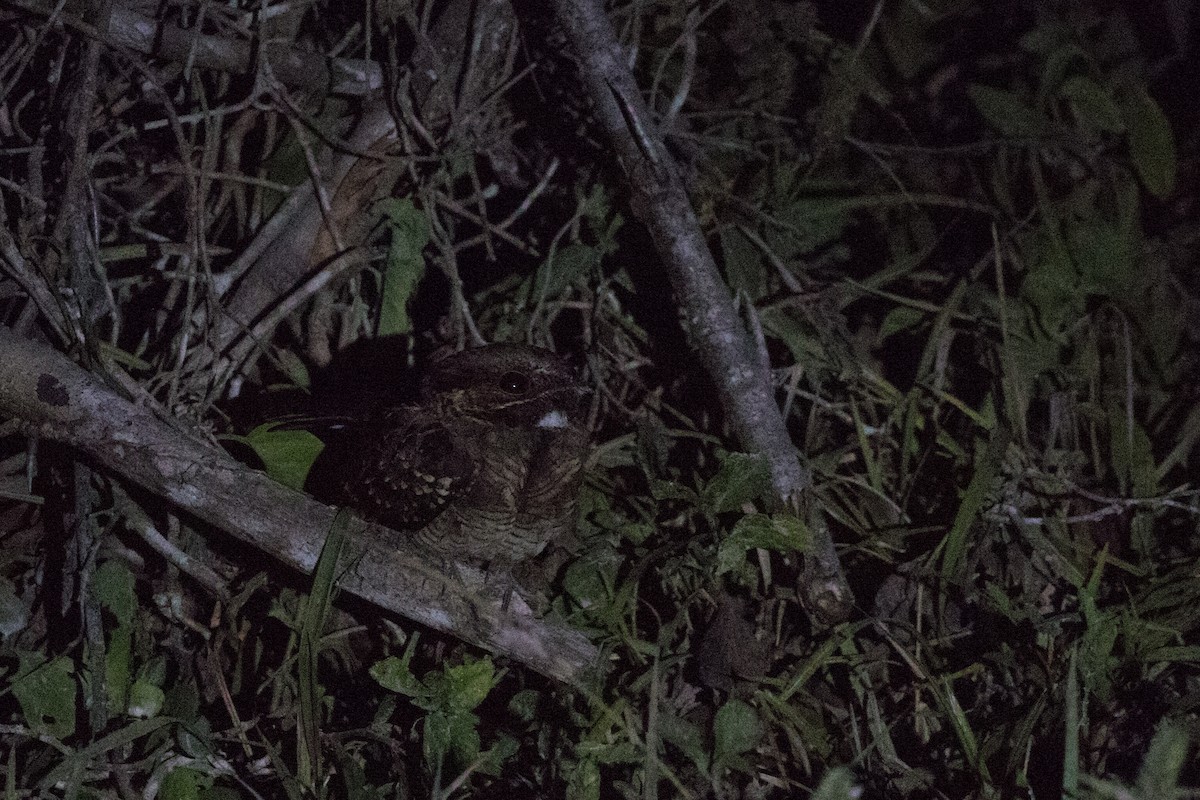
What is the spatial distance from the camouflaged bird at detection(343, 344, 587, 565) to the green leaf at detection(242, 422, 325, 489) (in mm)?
139

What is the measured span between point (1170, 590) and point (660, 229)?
5.78 feet

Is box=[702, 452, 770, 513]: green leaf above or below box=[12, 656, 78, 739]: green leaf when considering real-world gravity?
above

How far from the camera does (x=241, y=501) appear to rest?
2.64 m

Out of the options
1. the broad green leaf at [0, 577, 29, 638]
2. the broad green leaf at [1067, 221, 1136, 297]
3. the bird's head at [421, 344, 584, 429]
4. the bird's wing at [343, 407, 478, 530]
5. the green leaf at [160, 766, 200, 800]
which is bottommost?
the green leaf at [160, 766, 200, 800]

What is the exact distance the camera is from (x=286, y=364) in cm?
332

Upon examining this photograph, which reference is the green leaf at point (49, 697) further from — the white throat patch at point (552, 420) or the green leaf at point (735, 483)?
the green leaf at point (735, 483)

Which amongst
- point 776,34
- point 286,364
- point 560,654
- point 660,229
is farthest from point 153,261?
point 776,34

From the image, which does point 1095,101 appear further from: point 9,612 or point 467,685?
point 9,612

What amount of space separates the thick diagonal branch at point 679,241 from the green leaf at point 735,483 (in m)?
0.15

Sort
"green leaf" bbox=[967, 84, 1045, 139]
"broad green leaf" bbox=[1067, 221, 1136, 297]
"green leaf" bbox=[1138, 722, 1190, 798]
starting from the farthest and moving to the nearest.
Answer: "green leaf" bbox=[967, 84, 1045, 139] < "broad green leaf" bbox=[1067, 221, 1136, 297] < "green leaf" bbox=[1138, 722, 1190, 798]

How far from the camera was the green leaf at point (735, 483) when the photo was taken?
2.83m

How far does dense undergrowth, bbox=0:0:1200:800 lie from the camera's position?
2.65m

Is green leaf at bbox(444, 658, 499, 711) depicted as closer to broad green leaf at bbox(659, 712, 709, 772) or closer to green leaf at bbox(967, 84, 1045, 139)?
broad green leaf at bbox(659, 712, 709, 772)

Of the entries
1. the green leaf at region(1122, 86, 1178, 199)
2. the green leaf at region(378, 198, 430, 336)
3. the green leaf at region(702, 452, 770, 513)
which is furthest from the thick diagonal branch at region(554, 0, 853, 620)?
the green leaf at region(1122, 86, 1178, 199)
